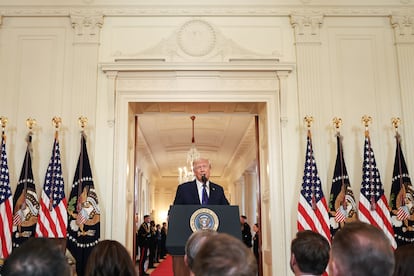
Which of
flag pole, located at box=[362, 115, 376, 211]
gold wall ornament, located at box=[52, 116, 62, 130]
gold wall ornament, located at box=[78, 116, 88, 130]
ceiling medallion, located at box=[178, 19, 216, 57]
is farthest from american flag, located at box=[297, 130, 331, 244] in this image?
gold wall ornament, located at box=[52, 116, 62, 130]

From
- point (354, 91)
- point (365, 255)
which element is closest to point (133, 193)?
point (354, 91)

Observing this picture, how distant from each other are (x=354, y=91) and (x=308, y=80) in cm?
73

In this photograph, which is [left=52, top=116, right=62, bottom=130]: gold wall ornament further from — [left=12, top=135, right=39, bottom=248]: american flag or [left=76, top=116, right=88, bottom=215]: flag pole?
[left=12, top=135, right=39, bottom=248]: american flag

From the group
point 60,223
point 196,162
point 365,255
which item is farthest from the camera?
point 60,223

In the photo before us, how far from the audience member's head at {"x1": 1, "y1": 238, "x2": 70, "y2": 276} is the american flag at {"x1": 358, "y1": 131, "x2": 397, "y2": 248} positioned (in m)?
5.88

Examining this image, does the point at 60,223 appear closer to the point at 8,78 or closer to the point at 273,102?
the point at 8,78

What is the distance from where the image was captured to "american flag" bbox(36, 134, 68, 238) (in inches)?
268

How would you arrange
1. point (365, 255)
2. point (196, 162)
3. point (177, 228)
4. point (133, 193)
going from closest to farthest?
point (365, 255) → point (177, 228) → point (196, 162) → point (133, 193)

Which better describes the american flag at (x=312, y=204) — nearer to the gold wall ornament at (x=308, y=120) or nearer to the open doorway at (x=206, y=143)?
the gold wall ornament at (x=308, y=120)

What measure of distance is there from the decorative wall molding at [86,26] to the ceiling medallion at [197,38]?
1.28 metres

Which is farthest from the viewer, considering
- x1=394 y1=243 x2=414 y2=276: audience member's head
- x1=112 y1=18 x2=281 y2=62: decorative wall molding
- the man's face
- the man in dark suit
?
x1=112 y1=18 x2=281 y2=62: decorative wall molding

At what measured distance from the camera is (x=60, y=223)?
6.85 meters

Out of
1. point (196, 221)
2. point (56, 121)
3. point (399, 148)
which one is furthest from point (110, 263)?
point (399, 148)

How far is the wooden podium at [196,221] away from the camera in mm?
4648
